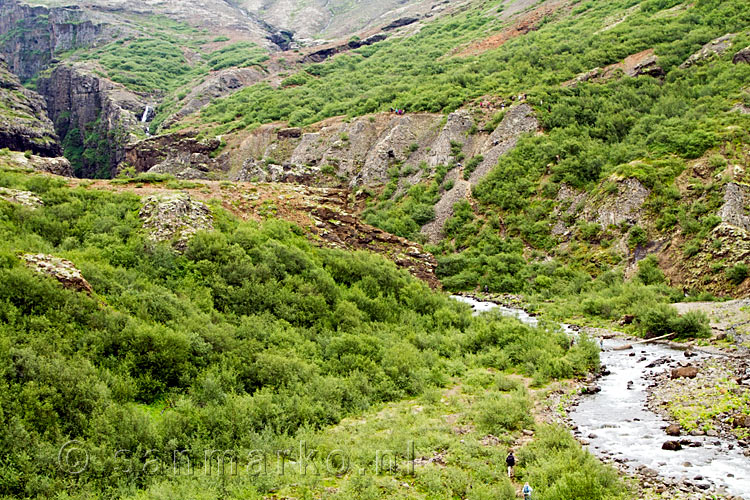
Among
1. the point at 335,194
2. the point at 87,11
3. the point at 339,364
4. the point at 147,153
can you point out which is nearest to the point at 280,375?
the point at 339,364

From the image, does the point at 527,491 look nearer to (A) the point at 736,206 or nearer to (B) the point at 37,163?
(A) the point at 736,206

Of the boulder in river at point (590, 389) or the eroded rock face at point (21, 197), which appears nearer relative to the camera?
the boulder in river at point (590, 389)

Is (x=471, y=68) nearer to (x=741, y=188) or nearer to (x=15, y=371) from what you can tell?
(x=741, y=188)

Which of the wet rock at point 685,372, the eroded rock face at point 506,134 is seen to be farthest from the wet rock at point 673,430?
the eroded rock face at point 506,134

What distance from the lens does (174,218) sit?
64.7 ft

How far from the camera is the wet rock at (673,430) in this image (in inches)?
482

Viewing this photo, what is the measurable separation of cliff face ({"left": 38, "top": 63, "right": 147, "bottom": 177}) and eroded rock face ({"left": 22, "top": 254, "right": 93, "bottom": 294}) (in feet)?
180

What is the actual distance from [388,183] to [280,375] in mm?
33179

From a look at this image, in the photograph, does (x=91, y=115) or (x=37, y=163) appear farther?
(x=91, y=115)

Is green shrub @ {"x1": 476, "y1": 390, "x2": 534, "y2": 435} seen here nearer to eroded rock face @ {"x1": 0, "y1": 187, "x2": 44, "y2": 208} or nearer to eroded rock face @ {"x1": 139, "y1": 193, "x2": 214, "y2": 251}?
eroded rock face @ {"x1": 139, "y1": 193, "x2": 214, "y2": 251}

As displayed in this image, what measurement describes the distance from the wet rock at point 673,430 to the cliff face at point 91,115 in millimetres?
65696

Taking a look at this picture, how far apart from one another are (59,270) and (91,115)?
235 ft

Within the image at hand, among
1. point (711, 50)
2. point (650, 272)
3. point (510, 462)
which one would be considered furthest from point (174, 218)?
point (711, 50)

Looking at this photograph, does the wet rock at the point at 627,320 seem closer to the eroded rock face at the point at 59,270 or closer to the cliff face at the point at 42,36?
the eroded rock face at the point at 59,270
